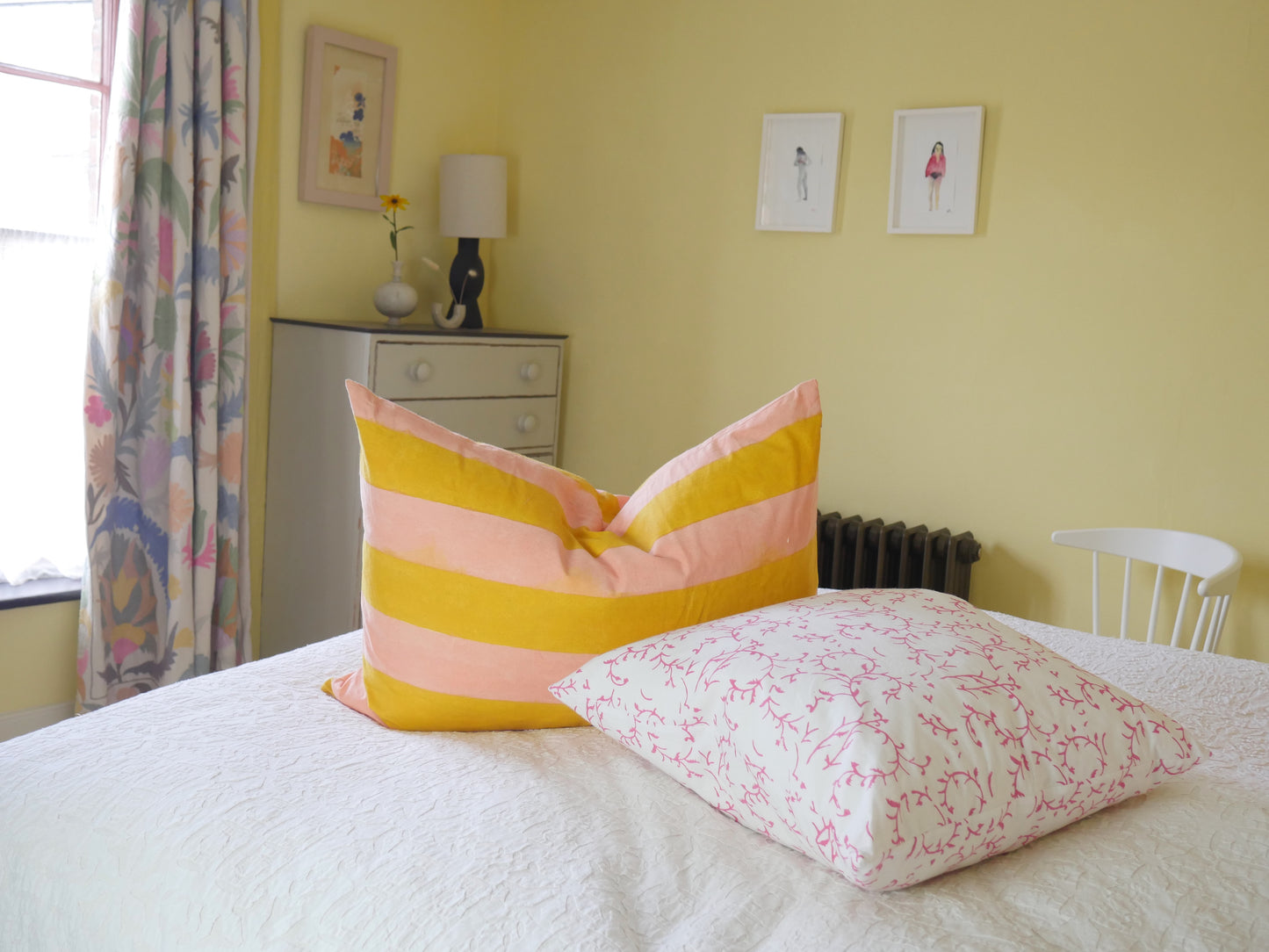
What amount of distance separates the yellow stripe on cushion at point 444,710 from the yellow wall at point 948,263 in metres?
1.88

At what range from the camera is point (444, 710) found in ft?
3.60

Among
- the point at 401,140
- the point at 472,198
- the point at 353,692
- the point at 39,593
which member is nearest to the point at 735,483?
the point at 353,692

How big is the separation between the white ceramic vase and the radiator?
132 centimetres

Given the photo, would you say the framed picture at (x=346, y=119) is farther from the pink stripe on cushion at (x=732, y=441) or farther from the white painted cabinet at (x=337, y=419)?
the pink stripe on cushion at (x=732, y=441)

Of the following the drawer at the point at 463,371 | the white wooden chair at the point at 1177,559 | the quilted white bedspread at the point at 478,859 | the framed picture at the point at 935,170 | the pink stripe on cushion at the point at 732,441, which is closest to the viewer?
the quilted white bedspread at the point at 478,859

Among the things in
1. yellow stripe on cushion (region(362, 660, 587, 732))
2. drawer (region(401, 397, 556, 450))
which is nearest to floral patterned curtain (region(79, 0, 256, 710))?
drawer (region(401, 397, 556, 450))

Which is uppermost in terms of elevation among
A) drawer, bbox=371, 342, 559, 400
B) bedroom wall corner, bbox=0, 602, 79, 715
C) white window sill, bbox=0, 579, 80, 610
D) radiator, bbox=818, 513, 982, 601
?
drawer, bbox=371, 342, 559, 400

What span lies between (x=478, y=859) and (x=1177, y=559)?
6.57 ft

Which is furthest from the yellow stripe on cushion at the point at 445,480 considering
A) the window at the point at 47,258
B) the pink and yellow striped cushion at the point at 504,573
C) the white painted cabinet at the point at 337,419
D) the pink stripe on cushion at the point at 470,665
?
the window at the point at 47,258

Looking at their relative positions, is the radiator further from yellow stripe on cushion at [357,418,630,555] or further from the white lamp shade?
yellow stripe on cushion at [357,418,630,555]

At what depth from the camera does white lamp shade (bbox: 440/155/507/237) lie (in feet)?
10.0

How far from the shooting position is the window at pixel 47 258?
2363mm

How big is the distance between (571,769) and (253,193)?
7.42 feet

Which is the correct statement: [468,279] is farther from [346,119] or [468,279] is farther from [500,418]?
[346,119]
